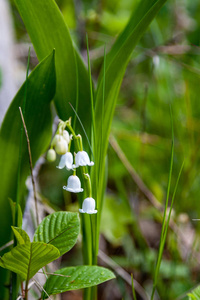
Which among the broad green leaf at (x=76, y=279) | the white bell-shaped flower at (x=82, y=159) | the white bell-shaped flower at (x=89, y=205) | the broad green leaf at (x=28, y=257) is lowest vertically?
the broad green leaf at (x=76, y=279)

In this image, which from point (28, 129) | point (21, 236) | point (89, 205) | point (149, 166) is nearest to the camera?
point (21, 236)

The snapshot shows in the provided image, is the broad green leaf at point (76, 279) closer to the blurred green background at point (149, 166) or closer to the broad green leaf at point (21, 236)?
the broad green leaf at point (21, 236)

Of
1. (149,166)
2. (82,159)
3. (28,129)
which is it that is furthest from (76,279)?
(149,166)

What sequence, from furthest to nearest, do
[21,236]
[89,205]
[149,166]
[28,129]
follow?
1. [149,166]
2. [28,129]
3. [89,205]
4. [21,236]

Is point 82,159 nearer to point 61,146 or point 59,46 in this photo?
point 61,146

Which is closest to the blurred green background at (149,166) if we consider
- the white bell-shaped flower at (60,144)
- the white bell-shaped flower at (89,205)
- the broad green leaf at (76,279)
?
the broad green leaf at (76,279)

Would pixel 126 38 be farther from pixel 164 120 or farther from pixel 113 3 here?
pixel 113 3
